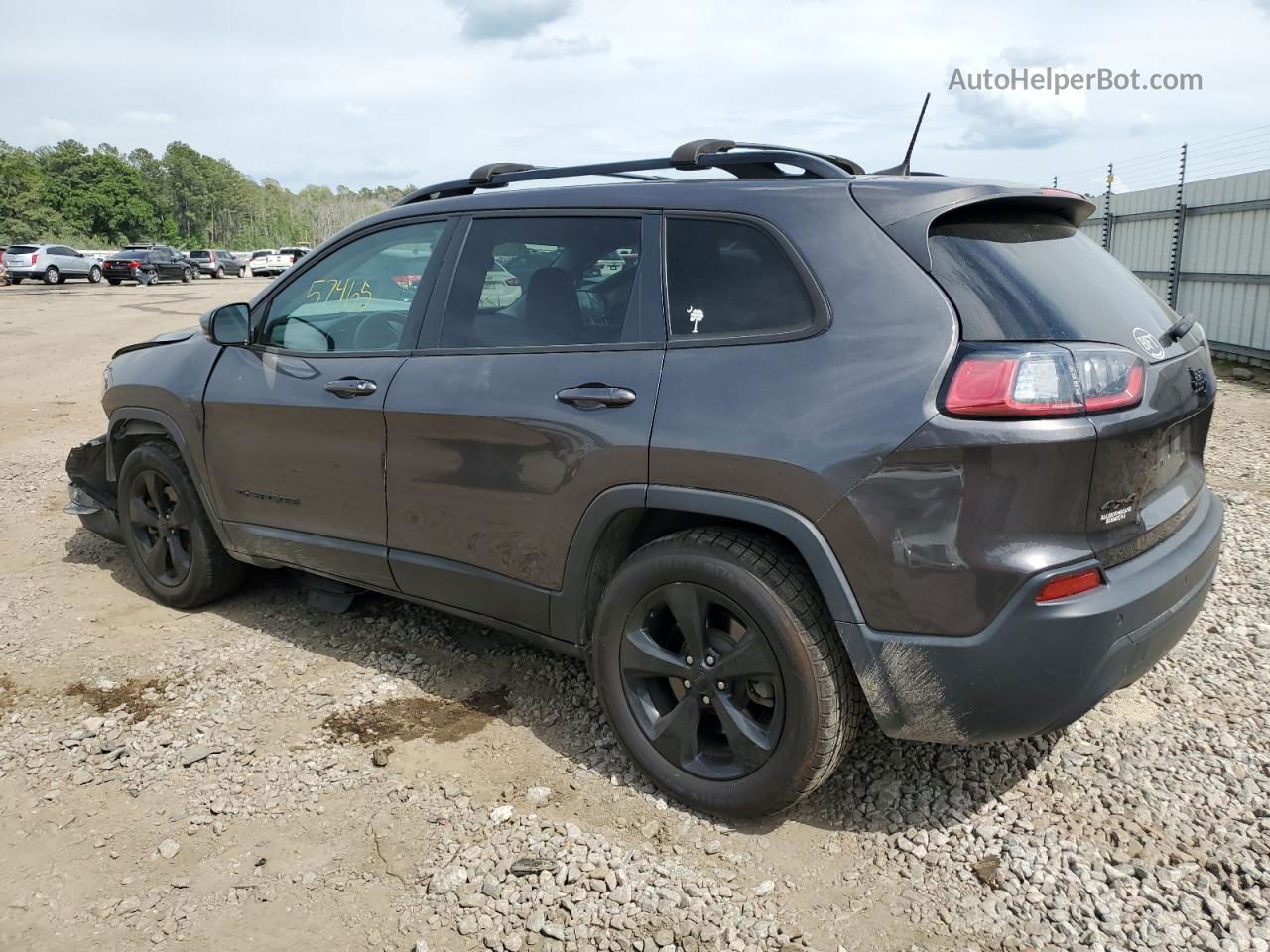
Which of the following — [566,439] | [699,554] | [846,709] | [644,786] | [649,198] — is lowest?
[644,786]

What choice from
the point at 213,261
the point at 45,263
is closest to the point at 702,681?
the point at 45,263

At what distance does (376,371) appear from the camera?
3545 mm

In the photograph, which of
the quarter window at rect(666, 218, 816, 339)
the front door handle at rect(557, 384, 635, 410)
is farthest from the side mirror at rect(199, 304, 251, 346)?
the quarter window at rect(666, 218, 816, 339)

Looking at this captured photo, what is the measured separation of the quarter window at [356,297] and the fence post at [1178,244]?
41.7ft

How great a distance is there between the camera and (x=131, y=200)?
85000mm

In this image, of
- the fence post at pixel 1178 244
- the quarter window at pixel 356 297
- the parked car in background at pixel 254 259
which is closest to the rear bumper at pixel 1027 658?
the quarter window at pixel 356 297

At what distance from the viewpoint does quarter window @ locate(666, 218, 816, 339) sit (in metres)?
2.66

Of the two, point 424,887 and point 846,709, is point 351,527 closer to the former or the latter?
point 424,887

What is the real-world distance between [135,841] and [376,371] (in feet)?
5.57

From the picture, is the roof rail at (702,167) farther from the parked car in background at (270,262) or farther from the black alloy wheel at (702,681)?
the parked car in background at (270,262)

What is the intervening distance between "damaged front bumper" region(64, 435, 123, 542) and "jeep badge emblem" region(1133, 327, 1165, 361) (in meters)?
4.67

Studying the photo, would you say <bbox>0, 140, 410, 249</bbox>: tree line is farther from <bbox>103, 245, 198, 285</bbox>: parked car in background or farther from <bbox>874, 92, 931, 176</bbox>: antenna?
<bbox>874, 92, 931, 176</bbox>: antenna

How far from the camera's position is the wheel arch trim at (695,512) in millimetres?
2486

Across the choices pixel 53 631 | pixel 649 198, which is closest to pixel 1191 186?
pixel 649 198
